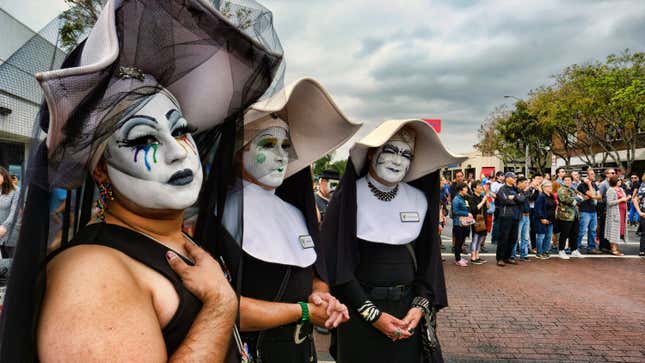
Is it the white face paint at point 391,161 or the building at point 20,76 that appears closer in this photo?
the building at point 20,76

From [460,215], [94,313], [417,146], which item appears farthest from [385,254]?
[460,215]

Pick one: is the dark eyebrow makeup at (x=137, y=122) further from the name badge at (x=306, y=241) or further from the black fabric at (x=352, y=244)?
the black fabric at (x=352, y=244)

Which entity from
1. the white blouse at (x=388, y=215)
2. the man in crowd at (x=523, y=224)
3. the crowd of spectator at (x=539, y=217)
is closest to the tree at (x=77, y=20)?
the white blouse at (x=388, y=215)

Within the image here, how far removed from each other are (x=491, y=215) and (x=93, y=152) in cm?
1100

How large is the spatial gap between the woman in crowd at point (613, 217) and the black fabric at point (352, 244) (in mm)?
8884

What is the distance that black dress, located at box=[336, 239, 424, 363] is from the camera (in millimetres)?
2428

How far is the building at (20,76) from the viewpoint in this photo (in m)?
0.94

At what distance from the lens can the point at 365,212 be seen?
2.54 metres

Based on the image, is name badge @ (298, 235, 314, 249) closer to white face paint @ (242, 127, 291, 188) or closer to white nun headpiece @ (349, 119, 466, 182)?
white face paint @ (242, 127, 291, 188)

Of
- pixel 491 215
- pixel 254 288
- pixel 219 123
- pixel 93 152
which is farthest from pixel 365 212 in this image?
pixel 491 215

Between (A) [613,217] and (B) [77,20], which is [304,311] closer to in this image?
(B) [77,20]

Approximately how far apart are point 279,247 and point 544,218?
851 centimetres

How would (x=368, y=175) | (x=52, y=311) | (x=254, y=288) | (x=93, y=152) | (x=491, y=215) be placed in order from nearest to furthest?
1. (x=52, y=311)
2. (x=93, y=152)
3. (x=254, y=288)
4. (x=368, y=175)
5. (x=491, y=215)

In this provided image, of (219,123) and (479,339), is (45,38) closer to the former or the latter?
(219,123)
